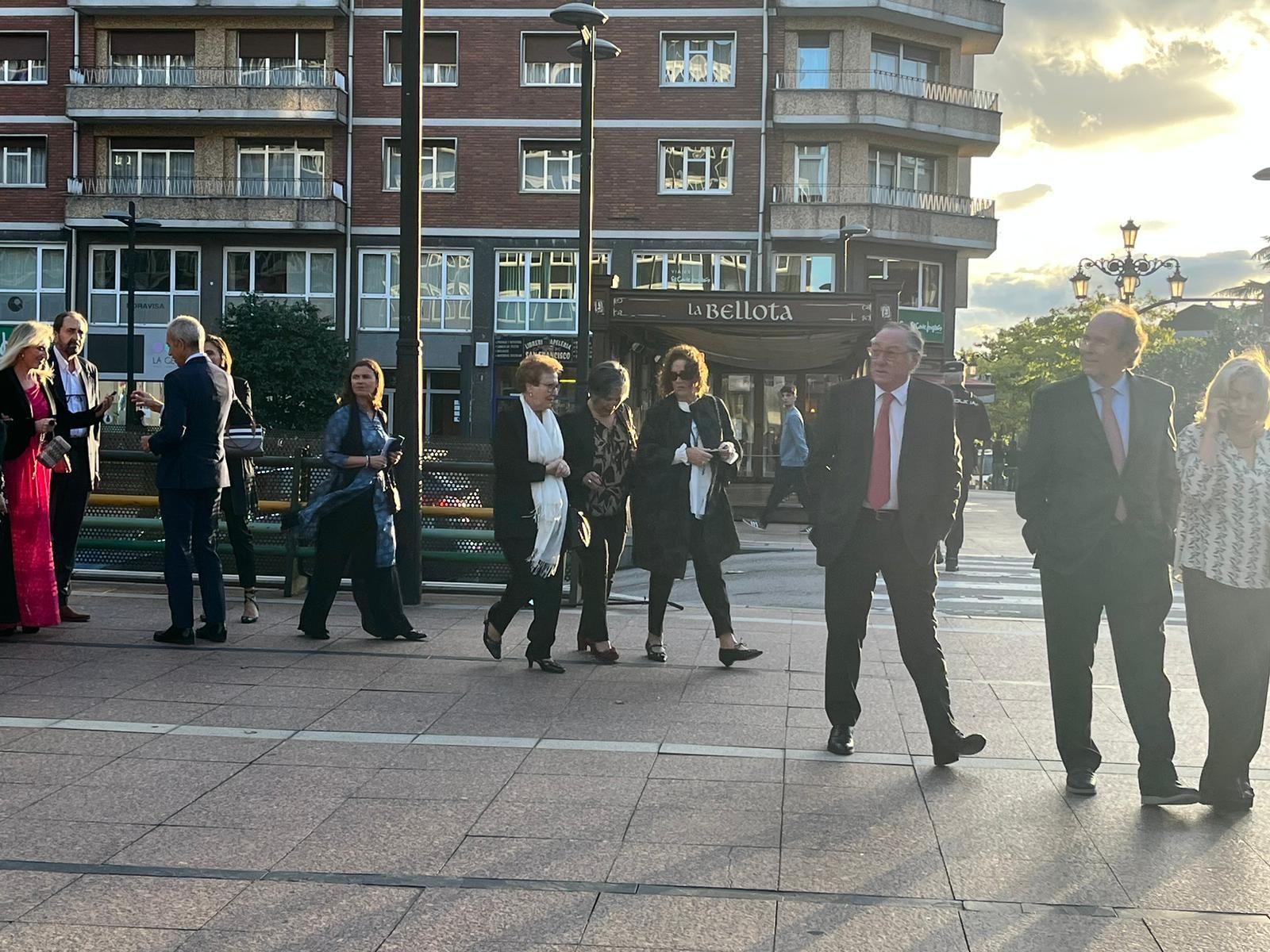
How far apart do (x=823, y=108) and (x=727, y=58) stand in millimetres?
3002

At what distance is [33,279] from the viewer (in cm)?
4266

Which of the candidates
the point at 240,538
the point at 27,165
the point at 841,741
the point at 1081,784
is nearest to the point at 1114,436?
the point at 1081,784

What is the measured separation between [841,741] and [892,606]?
61 centimetres

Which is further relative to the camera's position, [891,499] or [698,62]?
[698,62]

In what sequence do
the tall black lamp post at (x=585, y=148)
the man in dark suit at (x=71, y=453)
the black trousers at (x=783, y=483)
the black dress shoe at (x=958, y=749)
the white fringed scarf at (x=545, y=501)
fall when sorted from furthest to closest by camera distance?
1. the black trousers at (x=783, y=483)
2. the tall black lamp post at (x=585, y=148)
3. the man in dark suit at (x=71, y=453)
4. the white fringed scarf at (x=545, y=501)
5. the black dress shoe at (x=958, y=749)

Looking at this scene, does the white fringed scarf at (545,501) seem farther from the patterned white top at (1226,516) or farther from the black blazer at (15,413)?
the patterned white top at (1226,516)

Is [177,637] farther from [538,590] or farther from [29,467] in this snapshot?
[538,590]

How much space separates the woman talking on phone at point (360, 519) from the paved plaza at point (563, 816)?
1.64 ft

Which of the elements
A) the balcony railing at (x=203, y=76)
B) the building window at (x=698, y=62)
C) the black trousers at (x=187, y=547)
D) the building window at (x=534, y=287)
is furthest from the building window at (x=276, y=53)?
the black trousers at (x=187, y=547)

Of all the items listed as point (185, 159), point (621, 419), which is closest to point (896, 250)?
point (185, 159)

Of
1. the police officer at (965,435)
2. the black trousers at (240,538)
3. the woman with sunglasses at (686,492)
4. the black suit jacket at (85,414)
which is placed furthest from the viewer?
the police officer at (965,435)

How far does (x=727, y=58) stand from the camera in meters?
41.3

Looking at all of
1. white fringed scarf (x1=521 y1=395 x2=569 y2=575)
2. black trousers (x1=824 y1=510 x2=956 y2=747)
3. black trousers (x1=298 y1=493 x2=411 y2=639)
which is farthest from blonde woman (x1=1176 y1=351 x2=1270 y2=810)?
black trousers (x1=298 y1=493 x2=411 y2=639)

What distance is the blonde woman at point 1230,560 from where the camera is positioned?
569 cm
